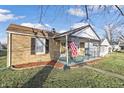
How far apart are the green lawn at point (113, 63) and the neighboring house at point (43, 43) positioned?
223 mm

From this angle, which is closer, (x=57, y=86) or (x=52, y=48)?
(x=57, y=86)

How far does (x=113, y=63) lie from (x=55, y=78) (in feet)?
4.21

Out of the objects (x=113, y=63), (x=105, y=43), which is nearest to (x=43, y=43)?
(x=105, y=43)

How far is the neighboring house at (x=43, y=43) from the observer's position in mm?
4363

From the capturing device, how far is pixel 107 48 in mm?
4770

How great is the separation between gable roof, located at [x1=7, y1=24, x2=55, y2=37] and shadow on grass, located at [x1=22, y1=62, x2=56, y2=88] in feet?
2.04

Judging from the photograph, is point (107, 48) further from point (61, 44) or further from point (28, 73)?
point (28, 73)

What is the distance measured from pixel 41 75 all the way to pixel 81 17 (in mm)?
1424

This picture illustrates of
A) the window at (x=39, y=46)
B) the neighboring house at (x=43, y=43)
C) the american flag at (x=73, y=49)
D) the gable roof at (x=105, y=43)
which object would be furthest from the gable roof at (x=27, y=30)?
the gable roof at (x=105, y=43)

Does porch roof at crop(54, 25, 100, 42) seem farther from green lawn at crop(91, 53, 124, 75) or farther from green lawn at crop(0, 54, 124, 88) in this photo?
green lawn at crop(0, 54, 124, 88)

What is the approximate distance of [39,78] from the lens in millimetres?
4438

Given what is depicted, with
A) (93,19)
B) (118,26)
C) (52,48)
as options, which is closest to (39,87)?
(52,48)

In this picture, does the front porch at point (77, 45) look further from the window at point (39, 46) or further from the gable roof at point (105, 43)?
the window at point (39, 46)
